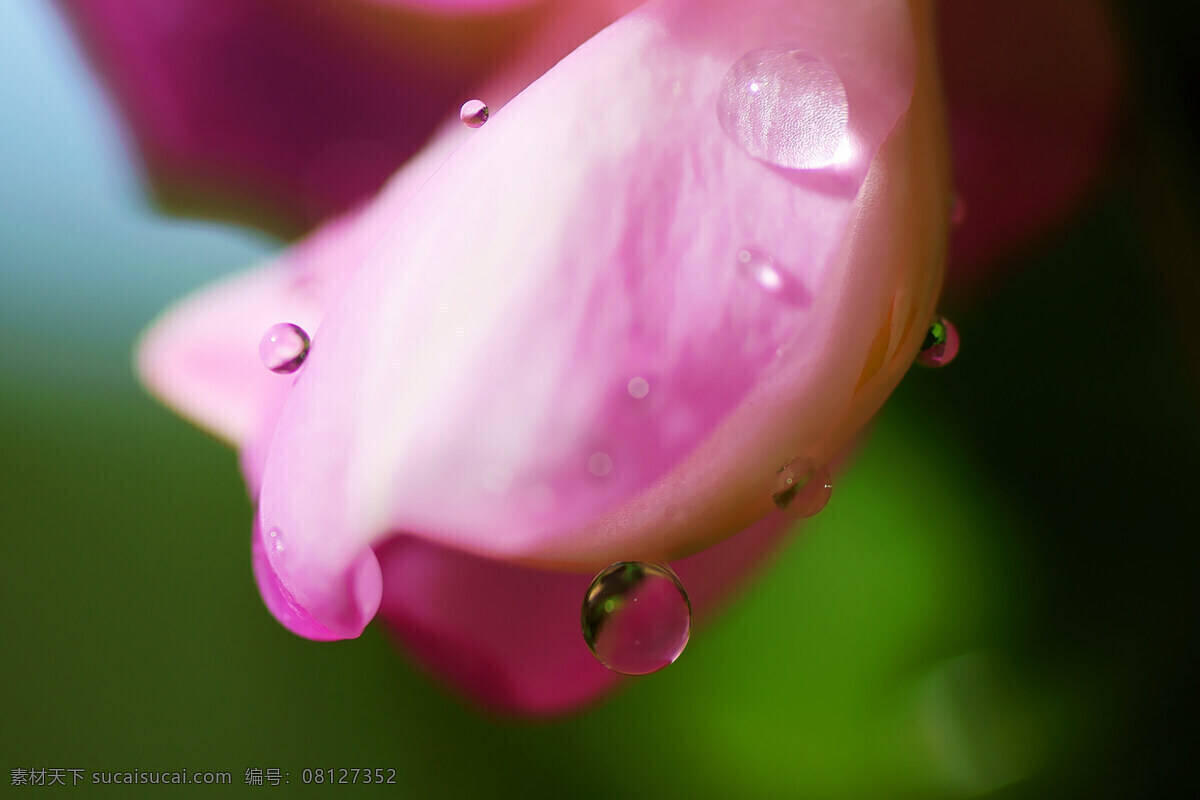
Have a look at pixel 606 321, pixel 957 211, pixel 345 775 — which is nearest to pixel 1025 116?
pixel 957 211

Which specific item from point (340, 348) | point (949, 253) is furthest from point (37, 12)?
point (949, 253)

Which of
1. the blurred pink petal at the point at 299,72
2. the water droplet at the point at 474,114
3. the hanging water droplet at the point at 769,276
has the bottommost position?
the hanging water droplet at the point at 769,276

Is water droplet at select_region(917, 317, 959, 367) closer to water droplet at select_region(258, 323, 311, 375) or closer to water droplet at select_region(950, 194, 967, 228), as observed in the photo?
water droplet at select_region(950, 194, 967, 228)

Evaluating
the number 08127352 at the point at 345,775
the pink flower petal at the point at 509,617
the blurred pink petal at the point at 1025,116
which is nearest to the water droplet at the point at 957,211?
the blurred pink petal at the point at 1025,116

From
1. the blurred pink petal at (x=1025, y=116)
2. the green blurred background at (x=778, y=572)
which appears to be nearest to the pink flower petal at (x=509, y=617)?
the green blurred background at (x=778, y=572)

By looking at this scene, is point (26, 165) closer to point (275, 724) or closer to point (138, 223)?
point (138, 223)

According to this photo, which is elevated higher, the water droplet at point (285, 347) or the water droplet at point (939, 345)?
the water droplet at point (285, 347)

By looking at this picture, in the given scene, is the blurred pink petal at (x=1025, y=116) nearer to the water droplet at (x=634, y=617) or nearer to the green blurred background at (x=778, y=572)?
the green blurred background at (x=778, y=572)
